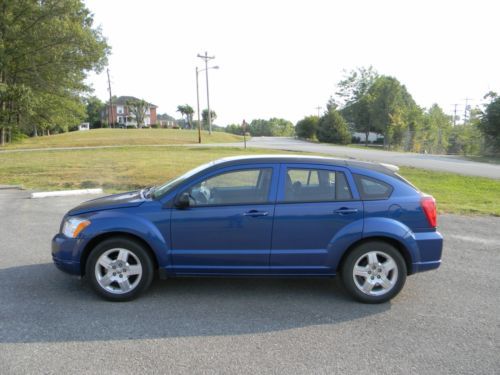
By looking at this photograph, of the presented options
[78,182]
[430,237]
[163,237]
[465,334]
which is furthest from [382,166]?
[78,182]

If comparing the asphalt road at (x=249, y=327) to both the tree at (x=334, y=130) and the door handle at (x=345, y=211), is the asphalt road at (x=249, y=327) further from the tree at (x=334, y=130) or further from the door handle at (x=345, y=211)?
the tree at (x=334, y=130)

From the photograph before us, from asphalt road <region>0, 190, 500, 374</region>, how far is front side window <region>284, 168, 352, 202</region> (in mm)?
1090

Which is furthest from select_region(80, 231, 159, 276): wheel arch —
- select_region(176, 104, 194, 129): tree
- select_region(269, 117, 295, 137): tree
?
select_region(269, 117, 295, 137): tree

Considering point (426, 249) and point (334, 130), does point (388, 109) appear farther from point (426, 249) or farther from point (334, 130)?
point (426, 249)

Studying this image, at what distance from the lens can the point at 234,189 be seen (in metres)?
4.57

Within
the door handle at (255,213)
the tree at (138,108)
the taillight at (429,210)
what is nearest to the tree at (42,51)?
the door handle at (255,213)

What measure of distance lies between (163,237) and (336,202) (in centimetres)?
184

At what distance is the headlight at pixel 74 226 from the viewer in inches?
170

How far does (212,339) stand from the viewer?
3.57 meters

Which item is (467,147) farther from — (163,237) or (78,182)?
(163,237)

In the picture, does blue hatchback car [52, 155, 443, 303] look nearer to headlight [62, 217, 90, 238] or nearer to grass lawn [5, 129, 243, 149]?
headlight [62, 217, 90, 238]

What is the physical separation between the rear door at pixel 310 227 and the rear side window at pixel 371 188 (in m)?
0.13

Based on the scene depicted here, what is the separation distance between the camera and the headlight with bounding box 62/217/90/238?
431 centimetres

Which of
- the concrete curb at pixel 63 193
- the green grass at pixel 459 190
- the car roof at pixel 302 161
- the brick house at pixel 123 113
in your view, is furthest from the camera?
the brick house at pixel 123 113
